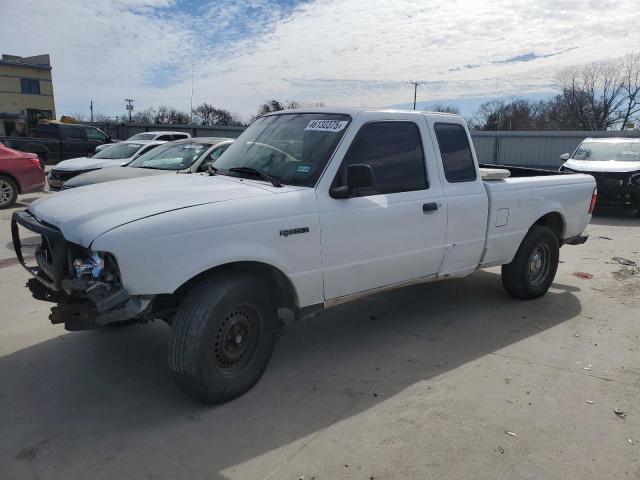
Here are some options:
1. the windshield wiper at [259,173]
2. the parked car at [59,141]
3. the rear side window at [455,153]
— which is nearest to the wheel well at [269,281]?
the windshield wiper at [259,173]

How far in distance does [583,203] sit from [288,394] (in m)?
4.42

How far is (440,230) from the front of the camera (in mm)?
4629

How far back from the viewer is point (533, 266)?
5918 mm

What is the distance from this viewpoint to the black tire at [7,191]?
11617mm

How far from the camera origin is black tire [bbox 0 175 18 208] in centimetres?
1162

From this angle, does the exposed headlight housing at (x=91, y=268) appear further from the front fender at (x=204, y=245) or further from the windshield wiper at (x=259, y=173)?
the windshield wiper at (x=259, y=173)

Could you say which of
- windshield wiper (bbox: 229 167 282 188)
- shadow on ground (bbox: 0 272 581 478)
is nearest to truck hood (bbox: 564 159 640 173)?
shadow on ground (bbox: 0 272 581 478)

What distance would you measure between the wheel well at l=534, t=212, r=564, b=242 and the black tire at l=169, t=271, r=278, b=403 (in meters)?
3.70

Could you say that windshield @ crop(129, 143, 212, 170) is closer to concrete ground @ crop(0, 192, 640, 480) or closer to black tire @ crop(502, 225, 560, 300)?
concrete ground @ crop(0, 192, 640, 480)

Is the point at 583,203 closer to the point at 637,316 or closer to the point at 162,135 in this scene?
the point at 637,316

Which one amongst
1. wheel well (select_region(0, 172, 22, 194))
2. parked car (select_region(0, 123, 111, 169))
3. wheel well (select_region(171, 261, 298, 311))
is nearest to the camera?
wheel well (select_region(171, 261, 298, 311))

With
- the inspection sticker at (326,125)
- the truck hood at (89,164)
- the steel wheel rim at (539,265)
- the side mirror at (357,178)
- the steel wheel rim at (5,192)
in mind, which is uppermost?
the inspection sticker at (326,125)

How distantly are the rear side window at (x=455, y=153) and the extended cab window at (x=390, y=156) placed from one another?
296 millimetres

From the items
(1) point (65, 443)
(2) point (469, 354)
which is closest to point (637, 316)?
(2) point (469, 354)
